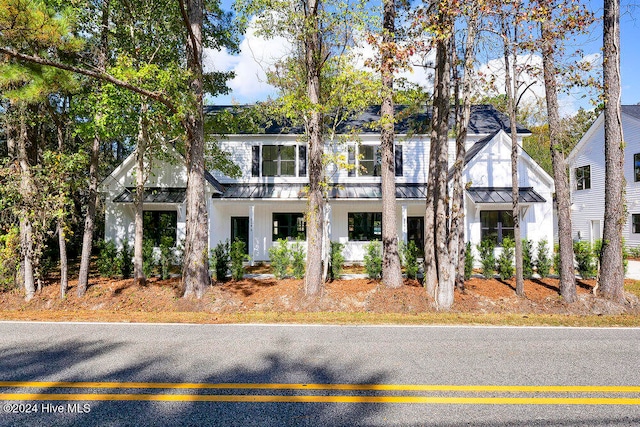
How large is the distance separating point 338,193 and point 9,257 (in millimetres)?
11764

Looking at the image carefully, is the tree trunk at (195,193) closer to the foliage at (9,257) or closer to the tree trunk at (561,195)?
the foliage at (9,257)

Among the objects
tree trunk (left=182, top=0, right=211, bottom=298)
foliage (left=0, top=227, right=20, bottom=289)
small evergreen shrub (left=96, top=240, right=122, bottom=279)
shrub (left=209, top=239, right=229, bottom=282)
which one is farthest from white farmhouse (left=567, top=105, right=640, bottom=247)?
foliage (left=0, top=227, right=20, bottom=289)

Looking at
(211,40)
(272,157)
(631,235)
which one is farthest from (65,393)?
(631,235)

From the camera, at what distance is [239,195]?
56.7ft

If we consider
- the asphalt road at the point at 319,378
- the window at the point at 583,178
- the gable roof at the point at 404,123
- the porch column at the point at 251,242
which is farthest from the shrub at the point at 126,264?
the window at the point at 583,178

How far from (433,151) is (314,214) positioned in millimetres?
4274

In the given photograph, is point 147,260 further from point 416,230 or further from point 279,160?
point 416,230

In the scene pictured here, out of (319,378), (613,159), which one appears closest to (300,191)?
(613,159)

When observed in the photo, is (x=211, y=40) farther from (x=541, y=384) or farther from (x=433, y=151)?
(x=541, y=384)

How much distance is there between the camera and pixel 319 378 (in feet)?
15.4

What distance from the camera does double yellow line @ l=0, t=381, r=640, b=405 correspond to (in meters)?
4.06

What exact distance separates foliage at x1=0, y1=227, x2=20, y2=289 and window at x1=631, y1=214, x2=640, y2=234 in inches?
1135

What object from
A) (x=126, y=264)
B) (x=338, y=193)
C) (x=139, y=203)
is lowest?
(x=126, y=264)

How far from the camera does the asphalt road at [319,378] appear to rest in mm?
3723
